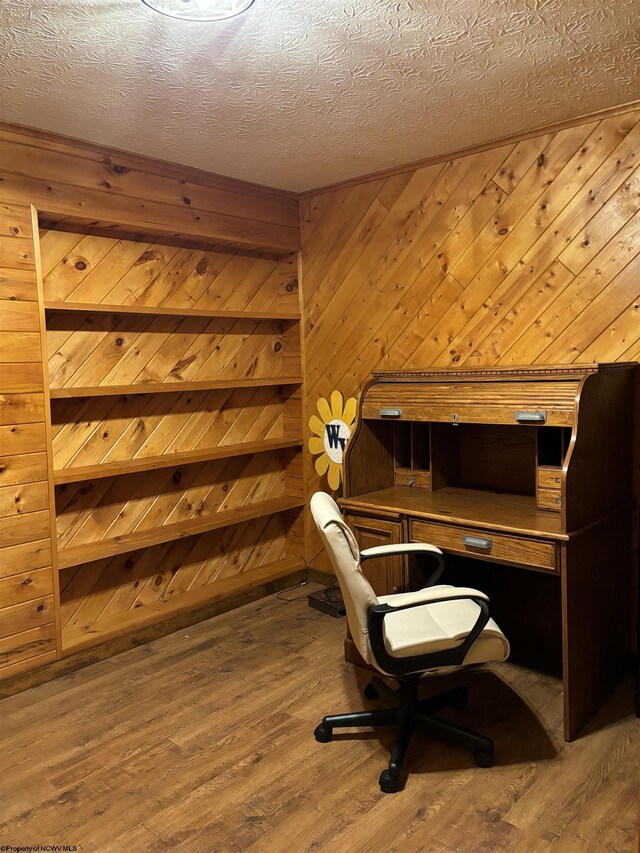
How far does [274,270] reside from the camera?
168 inches

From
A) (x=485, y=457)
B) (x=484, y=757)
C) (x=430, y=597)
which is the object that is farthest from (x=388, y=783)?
(x=485, y=457)

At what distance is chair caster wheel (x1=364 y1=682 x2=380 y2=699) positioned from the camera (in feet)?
8.96

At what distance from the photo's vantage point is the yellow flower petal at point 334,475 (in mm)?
3871

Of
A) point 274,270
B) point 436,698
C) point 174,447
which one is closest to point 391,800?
point 436,698

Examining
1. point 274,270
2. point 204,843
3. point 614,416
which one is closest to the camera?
point 204,843

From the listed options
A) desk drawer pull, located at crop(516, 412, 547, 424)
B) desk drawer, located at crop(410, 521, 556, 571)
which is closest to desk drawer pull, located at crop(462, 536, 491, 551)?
desk drawer, located at crop(410, 521, 556, 571)

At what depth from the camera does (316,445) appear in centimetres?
402

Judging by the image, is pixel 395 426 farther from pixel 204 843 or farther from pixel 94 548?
pixel 204 843

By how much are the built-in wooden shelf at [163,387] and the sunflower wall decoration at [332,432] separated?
340mm

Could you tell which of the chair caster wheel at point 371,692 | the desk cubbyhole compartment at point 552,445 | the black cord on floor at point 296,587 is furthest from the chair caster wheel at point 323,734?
the black cord on floor at point 296,587

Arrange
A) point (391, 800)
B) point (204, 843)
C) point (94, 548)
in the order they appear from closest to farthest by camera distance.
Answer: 1. point (204, 843)
2. point (391, 800)
3. point (94, 548)

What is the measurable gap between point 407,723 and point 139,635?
161 centimetres

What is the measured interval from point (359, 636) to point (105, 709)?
1288 millimetres

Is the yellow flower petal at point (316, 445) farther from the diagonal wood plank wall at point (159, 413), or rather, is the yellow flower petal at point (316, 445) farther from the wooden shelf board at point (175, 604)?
the wooden shelf board at point (175, 604)
